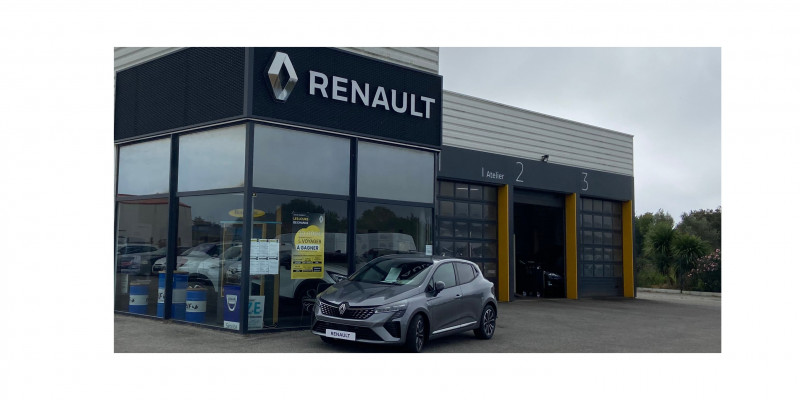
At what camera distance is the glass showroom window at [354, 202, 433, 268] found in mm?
13125

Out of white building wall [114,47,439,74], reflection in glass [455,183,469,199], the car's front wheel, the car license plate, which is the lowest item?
the car's front wheel

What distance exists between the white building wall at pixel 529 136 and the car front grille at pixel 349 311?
27.7 ft

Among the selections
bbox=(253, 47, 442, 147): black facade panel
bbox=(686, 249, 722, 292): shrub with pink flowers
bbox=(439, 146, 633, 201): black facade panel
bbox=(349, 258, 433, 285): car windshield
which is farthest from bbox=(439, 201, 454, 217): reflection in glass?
bbox=(686, 249, 722, 292): shrub with pink flowers

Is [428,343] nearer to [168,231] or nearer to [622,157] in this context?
[168,231]

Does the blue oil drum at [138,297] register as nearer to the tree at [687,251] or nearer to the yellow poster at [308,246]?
the yellow poster at [308,246]

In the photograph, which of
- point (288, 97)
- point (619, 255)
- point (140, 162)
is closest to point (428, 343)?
point (288, 97)

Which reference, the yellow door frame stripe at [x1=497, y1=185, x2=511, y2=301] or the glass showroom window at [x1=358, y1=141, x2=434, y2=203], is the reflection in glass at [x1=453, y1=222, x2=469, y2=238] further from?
the glass showroom window at [x1=358, y1=141, x2=434, y2=203]

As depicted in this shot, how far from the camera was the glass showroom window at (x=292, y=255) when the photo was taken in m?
11.6

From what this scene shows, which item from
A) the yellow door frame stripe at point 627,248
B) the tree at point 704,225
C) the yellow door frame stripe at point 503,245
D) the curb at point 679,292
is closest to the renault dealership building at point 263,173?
the yellow door frame stripe at point 503,245

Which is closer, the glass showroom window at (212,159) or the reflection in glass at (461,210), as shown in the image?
the glass showroom window at (212,159)

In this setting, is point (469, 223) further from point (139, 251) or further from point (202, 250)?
point (139, 251)

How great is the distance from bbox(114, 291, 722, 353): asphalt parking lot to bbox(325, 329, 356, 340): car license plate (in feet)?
0.81

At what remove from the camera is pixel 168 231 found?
1272cm

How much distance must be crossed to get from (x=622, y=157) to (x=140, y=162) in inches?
623
